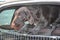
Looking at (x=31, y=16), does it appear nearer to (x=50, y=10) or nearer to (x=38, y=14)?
(x=38, y=14)

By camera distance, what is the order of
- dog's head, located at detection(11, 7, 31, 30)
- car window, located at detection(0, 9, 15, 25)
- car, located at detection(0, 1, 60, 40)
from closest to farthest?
car, located at detection(0, 1, 60, 40)
dog's head, located at detection(11, 7, 31, 30)
car window, located at detection(0, 9, 15, 25)

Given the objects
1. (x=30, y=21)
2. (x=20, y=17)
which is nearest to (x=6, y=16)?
(x=20, y=17)

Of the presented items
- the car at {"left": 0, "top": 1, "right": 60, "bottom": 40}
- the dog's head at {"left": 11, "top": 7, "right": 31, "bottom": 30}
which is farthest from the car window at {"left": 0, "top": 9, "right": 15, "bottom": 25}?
the dog's head at {"left": 11, "top": 7, "right": 31, "bottom": 30}

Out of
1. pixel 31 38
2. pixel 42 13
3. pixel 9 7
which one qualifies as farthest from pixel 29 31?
pixel 9 7

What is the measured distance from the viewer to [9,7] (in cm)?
300

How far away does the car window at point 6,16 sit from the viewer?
10.0 feet

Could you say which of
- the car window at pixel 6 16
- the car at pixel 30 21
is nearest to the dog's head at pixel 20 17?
the car at pixel 30 21

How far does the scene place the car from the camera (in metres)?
2.60

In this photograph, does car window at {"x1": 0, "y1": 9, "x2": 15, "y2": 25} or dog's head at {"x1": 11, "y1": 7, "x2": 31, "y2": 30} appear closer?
dog's head at {"x1": 11, "y1": 7, "x2": 31, "y2": 30}

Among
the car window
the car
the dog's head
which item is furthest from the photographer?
the car window

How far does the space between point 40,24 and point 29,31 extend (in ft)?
0.64

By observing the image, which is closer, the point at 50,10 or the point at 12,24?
the point at 50,10

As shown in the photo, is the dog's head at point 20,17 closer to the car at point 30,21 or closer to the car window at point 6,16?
the car at point 30,21

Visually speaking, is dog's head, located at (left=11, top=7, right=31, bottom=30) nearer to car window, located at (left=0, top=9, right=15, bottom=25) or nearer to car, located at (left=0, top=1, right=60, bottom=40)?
car, located at (left=0, top=1, right=60, bottom=40)
